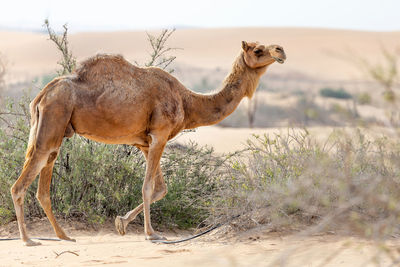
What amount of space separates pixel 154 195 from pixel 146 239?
0.73 metres

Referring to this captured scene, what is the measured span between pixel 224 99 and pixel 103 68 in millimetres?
1720

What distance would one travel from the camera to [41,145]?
7656mm

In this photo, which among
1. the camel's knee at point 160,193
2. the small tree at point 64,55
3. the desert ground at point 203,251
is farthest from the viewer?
the small tree at point 64,55

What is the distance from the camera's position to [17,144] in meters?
9.75

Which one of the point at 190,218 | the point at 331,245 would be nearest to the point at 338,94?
the point at 190,218

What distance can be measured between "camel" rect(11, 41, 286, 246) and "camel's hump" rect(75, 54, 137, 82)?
0.04ft

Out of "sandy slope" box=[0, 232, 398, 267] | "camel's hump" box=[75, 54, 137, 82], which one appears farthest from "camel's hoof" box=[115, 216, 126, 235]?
"camel's hump" box=[75, 54, 137, 82]

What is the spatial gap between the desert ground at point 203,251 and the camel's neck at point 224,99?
5.48ft

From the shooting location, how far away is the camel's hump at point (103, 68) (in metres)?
8.04

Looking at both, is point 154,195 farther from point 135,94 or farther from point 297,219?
point 297,219

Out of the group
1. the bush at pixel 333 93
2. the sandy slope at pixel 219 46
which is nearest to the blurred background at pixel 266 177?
the bush at pixel 333 93

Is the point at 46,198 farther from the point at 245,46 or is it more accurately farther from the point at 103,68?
the point at 245,46

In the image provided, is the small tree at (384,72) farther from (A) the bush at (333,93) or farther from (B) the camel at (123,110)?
(A) the bush at (333,93)

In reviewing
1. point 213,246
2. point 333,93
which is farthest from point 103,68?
point 333,93
